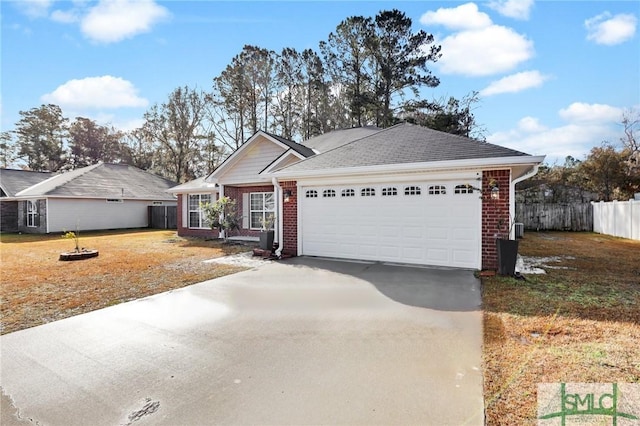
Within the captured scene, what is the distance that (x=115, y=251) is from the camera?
12203 millimetres

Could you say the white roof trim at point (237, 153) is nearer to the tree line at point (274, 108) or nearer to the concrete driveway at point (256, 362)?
the concrete driveway at point (256, 362)

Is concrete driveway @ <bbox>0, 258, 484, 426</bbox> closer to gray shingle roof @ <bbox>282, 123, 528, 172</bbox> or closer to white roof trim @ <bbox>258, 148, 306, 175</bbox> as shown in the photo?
gray shingle roof @ <bbox>282, 123, 528, 172</bbox>

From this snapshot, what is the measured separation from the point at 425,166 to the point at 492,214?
1910 mm

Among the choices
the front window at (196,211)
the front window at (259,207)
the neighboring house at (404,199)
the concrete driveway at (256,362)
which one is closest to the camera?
the concrete driveway at (256,362)

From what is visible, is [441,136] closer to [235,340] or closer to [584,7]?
[584,7]

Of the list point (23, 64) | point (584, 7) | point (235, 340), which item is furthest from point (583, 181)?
point (23, 64)

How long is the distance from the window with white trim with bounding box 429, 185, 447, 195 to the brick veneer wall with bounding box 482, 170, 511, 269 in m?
0.91

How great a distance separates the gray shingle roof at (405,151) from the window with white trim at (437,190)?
28.7 inches

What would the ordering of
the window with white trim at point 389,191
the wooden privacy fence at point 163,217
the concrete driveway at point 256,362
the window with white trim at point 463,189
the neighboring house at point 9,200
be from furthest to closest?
the wooden privacy fence at point 163,217 < the neighboring house at point 9,200 < the window with white trim at point 389,191 < the window with white trim at point 463,189 < the concrete driveway at point 256,362

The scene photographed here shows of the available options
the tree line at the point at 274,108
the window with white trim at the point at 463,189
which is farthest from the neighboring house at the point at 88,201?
the window with white trim at the point at 463,189

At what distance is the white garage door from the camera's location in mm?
8055

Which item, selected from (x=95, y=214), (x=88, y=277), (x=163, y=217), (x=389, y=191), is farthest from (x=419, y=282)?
(x=95, y=214)

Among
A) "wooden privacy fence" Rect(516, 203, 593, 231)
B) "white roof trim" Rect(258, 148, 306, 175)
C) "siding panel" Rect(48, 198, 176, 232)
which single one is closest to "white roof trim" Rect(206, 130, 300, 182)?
"white roof trim" Rect(258, 148, 306, 175)

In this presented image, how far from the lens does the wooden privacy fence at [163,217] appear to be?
22828 millimetres
